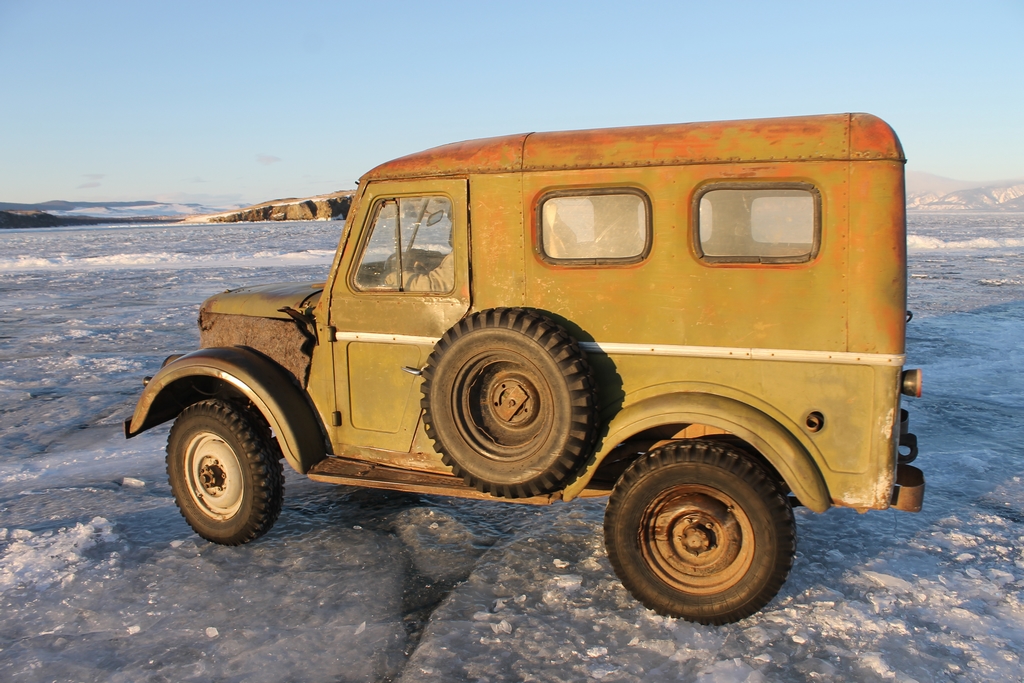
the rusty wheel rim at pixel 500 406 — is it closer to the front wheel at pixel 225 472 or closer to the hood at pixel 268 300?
the hood at pixel 268 300

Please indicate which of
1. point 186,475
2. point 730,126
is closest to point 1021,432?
point 730,126

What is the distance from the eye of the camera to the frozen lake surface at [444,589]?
135 inches

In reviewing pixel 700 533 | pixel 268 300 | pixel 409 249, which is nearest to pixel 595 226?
pixel 409 249

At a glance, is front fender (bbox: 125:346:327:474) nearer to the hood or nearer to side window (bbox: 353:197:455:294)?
the hood

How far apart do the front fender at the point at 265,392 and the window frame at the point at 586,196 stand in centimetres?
186

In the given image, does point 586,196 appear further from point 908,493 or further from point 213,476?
point 213,476

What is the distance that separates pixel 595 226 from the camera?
3934 mm

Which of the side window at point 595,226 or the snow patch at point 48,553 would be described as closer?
the side window at point 595,226

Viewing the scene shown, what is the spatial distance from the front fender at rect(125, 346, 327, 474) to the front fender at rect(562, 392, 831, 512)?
80.8 inches

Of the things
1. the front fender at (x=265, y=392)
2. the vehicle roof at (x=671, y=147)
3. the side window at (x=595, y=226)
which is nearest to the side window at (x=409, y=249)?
the vehicle roof at (x=671, y=147)

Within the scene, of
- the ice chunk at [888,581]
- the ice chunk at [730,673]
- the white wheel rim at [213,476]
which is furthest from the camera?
the white wheel rim at [213,476]

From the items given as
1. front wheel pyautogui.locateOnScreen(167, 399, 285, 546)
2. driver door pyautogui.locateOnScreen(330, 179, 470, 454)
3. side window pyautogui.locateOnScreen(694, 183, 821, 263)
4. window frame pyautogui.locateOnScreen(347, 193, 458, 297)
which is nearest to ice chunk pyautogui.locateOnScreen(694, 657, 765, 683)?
side window pyautogui.locateOnScreen(694, 183, 821, 263)

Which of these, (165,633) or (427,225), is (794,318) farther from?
(165,633)

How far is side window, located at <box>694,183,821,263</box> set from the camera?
140 inches
